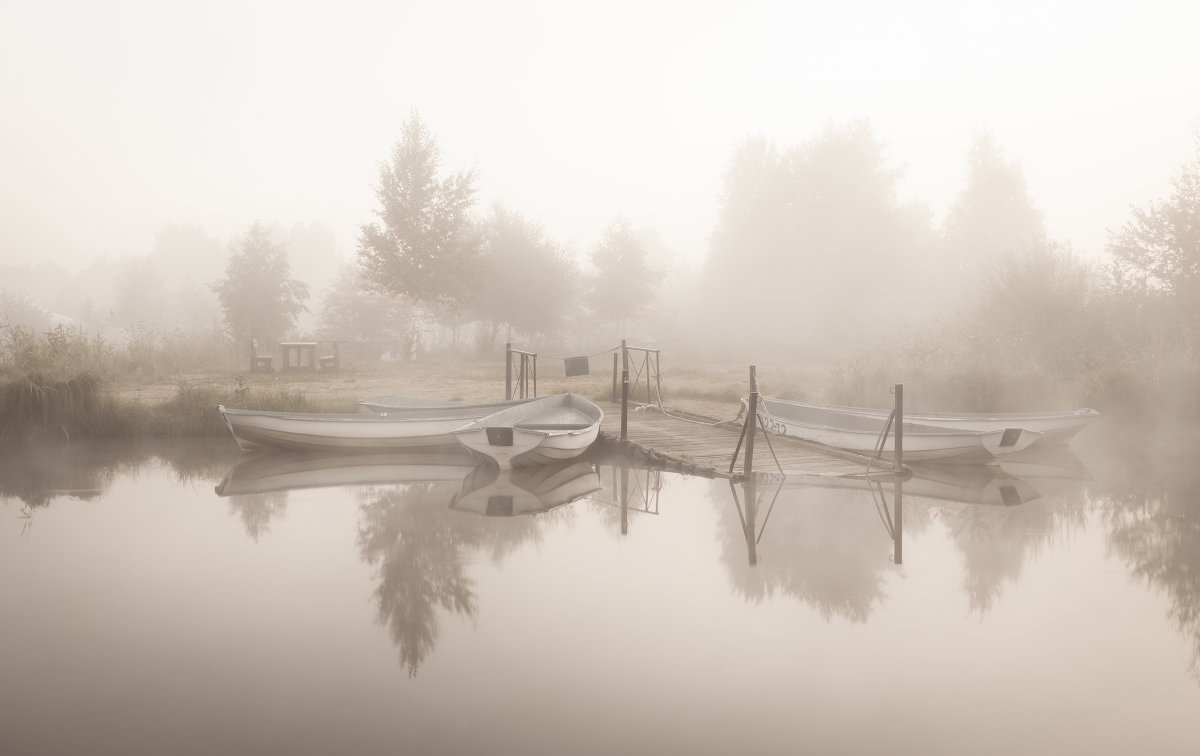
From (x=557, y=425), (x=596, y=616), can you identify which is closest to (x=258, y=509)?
(x=557, y=425)

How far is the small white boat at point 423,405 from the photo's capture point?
52.3 ft

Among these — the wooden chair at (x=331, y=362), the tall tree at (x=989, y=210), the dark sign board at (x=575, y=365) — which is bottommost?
the wooden chair at (x=331, y=362)

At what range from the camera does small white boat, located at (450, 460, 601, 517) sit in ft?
40.5

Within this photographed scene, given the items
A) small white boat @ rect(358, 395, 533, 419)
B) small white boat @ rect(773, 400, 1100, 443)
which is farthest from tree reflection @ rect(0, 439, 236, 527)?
small white boat @ rect(773, 400, 1100, 443)

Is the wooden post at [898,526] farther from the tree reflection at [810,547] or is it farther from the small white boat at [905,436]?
the small white boat at [905,436]

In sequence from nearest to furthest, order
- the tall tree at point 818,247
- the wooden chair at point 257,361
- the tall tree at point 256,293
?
1. the wooden chair at point 257,361
2. the tall tree at point 256,293
3. the tall tree at point 818,247

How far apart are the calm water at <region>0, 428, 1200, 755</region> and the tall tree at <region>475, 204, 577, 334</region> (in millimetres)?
25585

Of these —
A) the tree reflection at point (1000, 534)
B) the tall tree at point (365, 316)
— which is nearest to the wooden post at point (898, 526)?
the tree reflection at point (1000, 534)

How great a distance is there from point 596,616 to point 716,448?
23.9ft

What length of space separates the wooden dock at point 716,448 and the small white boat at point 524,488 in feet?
4.77

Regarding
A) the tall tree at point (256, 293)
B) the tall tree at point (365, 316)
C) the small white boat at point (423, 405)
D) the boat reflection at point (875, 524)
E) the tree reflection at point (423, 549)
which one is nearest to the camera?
the tree reflection at point (423, 549)

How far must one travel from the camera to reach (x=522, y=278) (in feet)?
128

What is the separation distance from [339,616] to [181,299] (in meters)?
71.2

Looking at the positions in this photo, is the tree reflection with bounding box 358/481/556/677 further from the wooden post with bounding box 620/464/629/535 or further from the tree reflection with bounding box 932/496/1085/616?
the tree reflection with bounding box 932/496/1085/616
